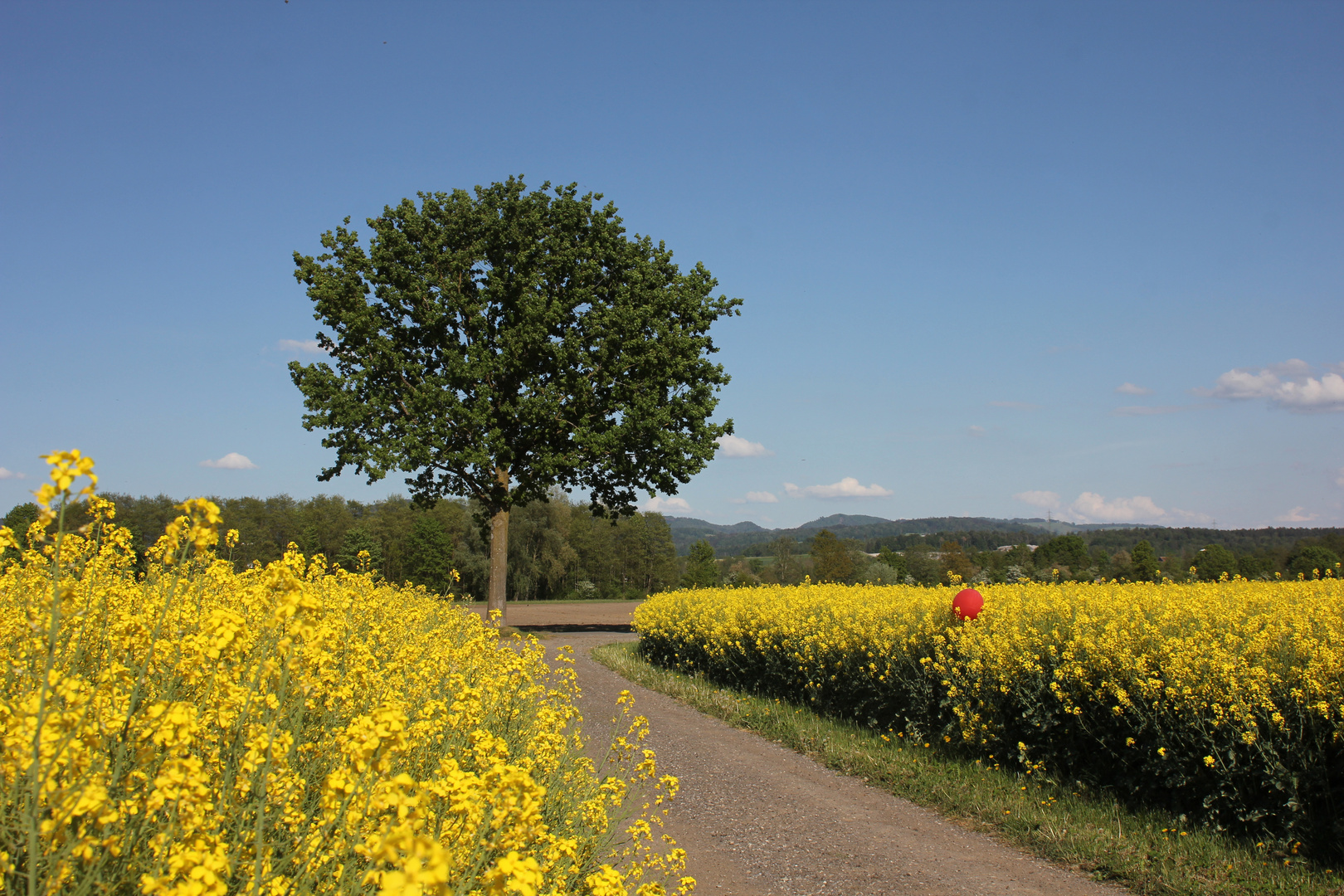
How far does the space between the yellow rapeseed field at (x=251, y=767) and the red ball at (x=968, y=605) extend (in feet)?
16.4

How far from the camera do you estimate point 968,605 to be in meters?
8.01

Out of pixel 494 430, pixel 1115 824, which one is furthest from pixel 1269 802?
pixel 494 430

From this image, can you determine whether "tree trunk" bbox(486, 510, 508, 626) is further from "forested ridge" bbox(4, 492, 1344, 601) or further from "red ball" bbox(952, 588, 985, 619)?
"forested ridge" bbox(4, 492, 1344, 601)

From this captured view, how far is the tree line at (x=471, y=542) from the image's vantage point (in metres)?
49.5

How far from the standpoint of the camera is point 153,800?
1.95 m

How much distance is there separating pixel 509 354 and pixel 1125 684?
15.8 m

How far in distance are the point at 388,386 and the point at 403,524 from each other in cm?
4331

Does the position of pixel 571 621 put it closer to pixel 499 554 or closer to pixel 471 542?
pixel 499 554

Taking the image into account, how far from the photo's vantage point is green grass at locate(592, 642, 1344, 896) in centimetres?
464

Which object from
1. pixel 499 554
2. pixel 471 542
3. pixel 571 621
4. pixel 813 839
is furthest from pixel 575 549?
pixel 813 839

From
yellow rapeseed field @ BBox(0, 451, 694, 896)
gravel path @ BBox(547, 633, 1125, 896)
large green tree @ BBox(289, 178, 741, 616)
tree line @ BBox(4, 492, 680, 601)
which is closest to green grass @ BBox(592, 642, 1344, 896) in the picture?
gravel path @ BBox(547, 633, 1125, 896)

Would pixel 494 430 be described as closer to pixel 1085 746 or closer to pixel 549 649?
pixel 549 649

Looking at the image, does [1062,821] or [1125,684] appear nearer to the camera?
[1062,821]

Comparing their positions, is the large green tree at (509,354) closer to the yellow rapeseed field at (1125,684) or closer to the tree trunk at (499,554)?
the tree trunk at (499,554)
